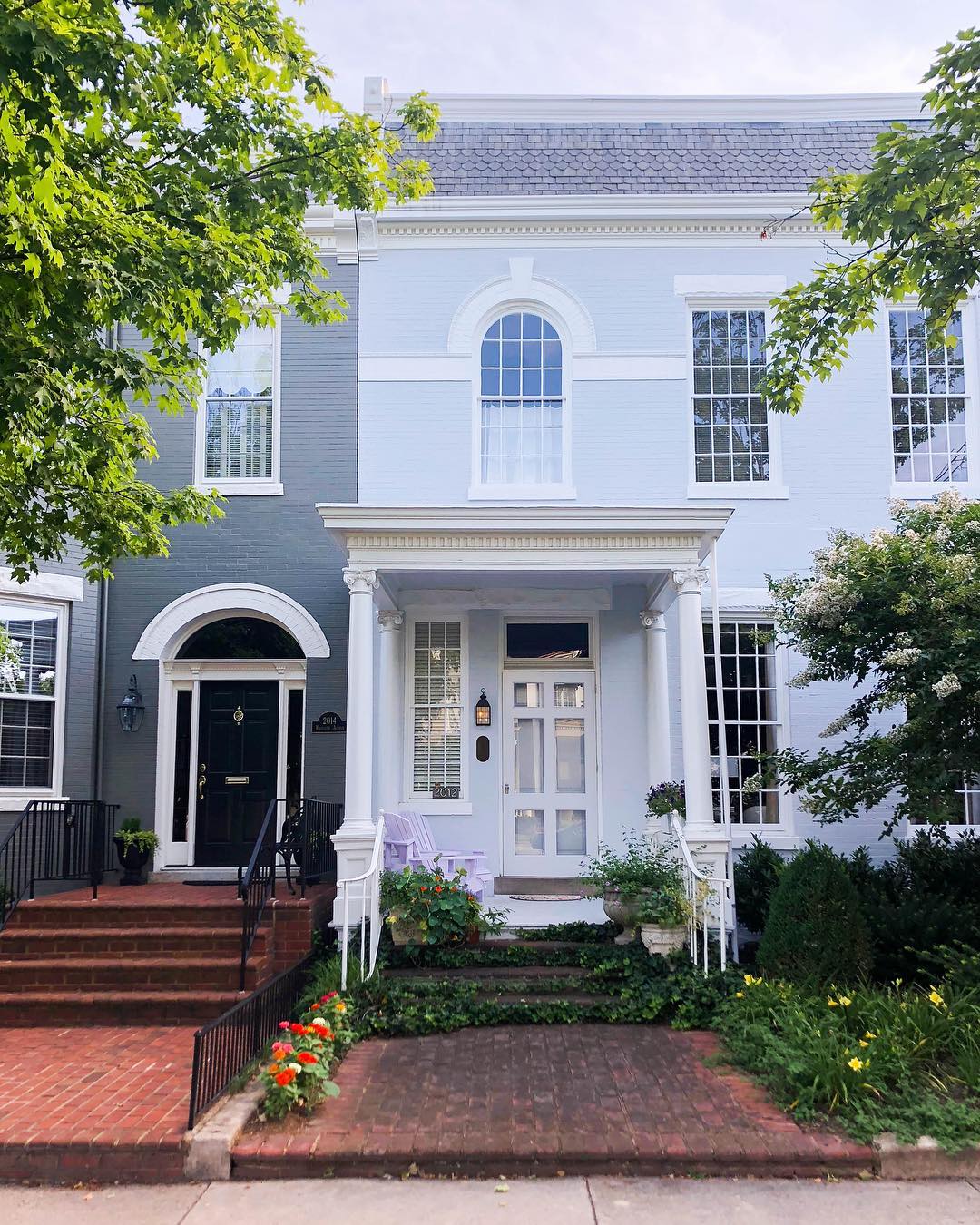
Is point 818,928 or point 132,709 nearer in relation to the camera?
point 818,928

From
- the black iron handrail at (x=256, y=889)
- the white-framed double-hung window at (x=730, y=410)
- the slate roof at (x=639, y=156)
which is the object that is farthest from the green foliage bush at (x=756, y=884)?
the slate roof at (x=639, y=156)

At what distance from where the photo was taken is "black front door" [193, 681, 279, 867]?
10.8m

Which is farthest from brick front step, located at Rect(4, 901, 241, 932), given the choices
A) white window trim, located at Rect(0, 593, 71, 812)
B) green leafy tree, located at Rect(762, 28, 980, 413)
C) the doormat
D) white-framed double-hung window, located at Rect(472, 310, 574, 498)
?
green leafy tree, located at Rect(762, 28, 980, 413)

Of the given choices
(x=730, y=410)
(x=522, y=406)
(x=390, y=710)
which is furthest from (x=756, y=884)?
(x=522, y=406)

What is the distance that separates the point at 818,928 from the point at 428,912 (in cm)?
308

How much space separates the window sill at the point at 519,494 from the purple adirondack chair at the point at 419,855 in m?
3.47

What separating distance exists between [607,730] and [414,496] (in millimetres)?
3261

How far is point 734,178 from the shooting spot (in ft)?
38.7

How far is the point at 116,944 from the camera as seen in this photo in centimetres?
827

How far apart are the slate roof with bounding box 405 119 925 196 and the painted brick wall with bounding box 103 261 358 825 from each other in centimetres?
221

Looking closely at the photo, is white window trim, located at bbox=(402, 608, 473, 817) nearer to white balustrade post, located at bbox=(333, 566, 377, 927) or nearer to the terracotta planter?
white balustrade post, located at bbox=(333, 566, 377, 927)

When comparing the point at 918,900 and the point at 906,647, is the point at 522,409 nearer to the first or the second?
the point at 906,647

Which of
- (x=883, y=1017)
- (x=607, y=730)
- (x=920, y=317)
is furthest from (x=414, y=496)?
(x=883, y=1017)

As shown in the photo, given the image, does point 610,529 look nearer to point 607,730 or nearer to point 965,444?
point 607,730
